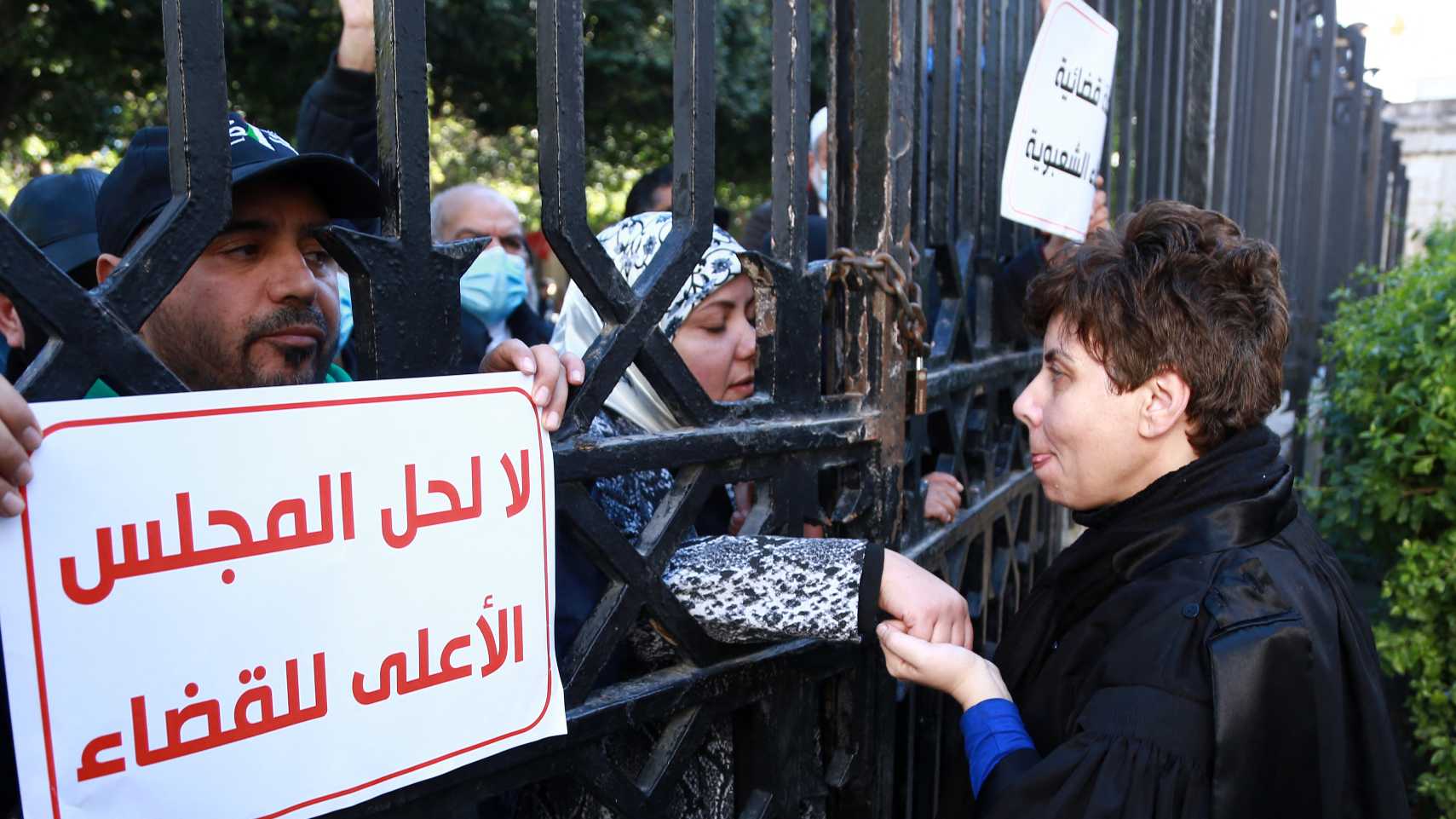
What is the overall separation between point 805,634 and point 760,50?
961 centimetres

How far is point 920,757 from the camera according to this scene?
2.42m

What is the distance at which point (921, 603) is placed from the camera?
1.60 metres

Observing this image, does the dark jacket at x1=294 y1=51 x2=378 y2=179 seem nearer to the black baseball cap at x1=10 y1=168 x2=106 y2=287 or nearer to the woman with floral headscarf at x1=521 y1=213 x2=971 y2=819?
the black baseball cap at x1=10 y1=168 x2=106 y2=287

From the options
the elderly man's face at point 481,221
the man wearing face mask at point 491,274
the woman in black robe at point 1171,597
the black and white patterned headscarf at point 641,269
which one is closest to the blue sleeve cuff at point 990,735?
the woman in black robe at point 1171,597

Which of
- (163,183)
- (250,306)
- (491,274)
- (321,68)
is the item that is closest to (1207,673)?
(250,306)

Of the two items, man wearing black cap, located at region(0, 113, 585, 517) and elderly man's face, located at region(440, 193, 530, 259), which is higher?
man wearing black cap, located at region(0, 113, 585, 517)

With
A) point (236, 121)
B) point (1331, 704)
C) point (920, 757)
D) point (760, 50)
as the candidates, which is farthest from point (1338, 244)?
point (236, 121)

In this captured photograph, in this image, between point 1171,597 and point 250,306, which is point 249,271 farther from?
point 1171,597

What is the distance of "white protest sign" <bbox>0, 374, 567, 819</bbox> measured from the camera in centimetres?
90

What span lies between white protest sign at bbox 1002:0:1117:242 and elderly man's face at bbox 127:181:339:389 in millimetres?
1395

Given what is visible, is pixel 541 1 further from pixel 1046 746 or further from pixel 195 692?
pixel 1046 746

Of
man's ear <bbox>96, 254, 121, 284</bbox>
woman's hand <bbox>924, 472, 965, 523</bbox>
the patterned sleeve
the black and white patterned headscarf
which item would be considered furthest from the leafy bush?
man's ear <bbox>96, 254, 121, 284</bbox>

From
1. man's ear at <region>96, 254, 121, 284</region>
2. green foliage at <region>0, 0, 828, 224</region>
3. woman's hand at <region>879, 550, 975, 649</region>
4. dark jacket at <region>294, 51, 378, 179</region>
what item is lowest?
woman's hand at <region>879, 550, 975, 649</region>

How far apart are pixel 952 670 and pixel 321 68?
8830 millimetres
